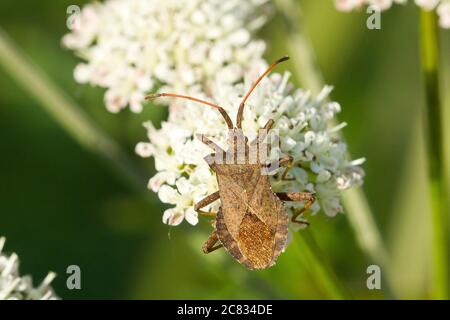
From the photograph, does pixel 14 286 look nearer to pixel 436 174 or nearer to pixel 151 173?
pixel 151 173

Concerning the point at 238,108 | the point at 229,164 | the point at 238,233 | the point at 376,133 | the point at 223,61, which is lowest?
the point at 238,233

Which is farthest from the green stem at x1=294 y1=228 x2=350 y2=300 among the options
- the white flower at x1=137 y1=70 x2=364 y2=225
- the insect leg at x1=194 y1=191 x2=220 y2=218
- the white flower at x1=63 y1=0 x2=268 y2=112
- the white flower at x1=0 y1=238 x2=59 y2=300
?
the white flower at x1=0 y1=238 x2=59 y2=300

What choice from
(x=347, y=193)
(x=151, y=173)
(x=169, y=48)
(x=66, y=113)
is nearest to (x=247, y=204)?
(x=347, y=193)

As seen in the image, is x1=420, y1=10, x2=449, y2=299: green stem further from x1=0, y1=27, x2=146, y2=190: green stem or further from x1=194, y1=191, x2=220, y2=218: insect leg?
x1=0, y1=27, x2=146, y2=190: green stem

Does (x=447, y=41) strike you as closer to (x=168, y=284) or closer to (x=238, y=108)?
(x=168, y=284)

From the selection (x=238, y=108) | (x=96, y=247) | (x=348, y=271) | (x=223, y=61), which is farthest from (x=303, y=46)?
(x=96, y=247)

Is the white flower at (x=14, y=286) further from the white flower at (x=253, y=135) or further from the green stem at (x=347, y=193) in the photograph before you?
the green stem at (x=347, y=193)
